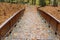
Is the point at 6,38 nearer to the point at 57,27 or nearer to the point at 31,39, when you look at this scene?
the point at 31,39

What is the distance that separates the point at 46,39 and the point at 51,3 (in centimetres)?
4774

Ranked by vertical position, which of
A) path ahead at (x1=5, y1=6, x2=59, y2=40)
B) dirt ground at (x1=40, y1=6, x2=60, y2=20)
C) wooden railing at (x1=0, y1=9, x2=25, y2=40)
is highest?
wooden railing at (x1=0, y1=9, x2=25, y2=40)

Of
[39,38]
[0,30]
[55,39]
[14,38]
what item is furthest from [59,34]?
[0,30]

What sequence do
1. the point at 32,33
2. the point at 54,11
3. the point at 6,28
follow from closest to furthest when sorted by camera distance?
the point at 6,28 → the point at 32,33 → the point at 54,11

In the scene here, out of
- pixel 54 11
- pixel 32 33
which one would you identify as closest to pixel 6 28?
pixel 32 33

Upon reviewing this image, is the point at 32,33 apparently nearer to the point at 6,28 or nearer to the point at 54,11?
the point at 6,28

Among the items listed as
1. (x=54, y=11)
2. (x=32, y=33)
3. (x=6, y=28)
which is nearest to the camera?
(x=6, y=28)

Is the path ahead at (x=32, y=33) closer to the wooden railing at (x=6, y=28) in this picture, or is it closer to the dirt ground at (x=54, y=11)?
the wooden railing at (x=6, y=28)

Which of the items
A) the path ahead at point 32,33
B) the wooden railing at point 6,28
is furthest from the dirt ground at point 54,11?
the wooden railing at point 6,28

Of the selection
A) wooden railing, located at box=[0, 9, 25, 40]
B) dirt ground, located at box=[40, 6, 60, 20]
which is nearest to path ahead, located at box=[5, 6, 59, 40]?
wooden railing, located at box=[0, 9, 25, 40]

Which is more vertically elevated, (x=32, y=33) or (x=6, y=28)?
(x=6, y=28)

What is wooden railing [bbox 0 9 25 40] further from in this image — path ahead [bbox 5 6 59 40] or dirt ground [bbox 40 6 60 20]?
dirt ground [bbox 40 6 60 20]

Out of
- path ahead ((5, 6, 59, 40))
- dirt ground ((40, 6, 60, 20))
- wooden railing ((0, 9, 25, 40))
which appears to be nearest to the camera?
wooden railing ((0, 9, 25, 40))

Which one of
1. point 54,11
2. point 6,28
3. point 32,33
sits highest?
point 6,28
